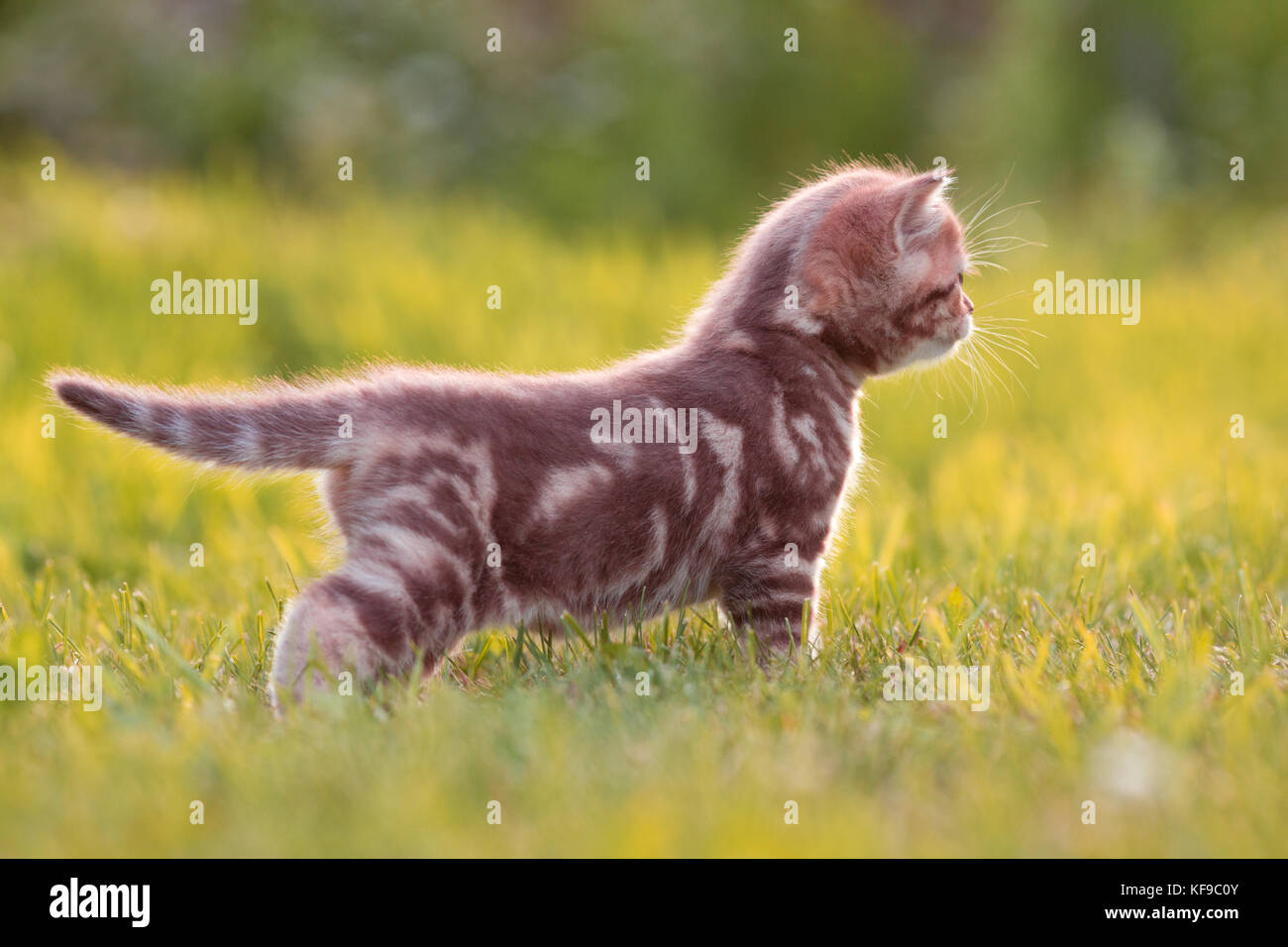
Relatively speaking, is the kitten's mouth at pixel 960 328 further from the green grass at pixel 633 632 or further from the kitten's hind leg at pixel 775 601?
the kitten's hind leg at pixel 775 601

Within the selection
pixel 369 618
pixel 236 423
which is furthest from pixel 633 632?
pixel 236 423

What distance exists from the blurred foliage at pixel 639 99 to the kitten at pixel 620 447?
20.2 ft

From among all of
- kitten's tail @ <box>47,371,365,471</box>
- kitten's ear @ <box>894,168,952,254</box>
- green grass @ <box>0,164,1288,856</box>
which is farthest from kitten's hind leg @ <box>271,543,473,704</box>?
kitten's ear @ <box>894,168,952,254</box>

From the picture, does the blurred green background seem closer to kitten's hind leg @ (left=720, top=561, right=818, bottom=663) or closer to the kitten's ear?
kitten's hind leg @ (left=720, top=561, right=818, bottom=663)

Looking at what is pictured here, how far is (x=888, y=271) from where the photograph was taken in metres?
3.40

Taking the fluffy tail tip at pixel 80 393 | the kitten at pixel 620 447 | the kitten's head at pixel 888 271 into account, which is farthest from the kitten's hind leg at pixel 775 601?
the fluffy tail tip at pixel 80 393

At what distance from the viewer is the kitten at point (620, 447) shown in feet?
9.17

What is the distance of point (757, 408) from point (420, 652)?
106 centimetres

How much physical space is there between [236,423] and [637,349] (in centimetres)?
363

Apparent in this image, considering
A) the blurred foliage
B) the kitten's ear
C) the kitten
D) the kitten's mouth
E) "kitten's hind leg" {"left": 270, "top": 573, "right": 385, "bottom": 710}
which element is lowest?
"kitten's hind leg" {"left": 270, "top": 573, "right": 385, "bottom": 710}

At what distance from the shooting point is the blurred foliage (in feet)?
31.4

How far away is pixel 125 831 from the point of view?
211 centimetres

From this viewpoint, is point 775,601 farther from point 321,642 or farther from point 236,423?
point 236,423

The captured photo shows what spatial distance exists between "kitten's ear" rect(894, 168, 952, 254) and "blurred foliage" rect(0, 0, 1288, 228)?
6.16 meters
